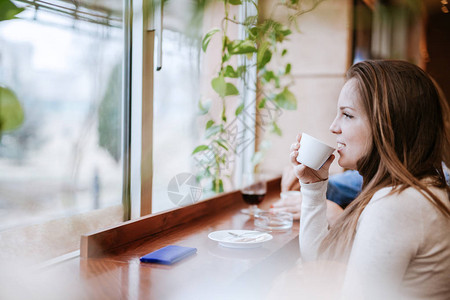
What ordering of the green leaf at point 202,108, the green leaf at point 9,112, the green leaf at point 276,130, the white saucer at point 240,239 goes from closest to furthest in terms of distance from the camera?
the green leaf at point 9,112 → the white saucer at point 240,239 → the green leaf at point 202,108 → the green leaf at point 276,130

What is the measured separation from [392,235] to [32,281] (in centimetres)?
63

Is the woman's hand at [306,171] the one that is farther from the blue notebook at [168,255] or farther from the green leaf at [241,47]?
the green leaf at [241,47]

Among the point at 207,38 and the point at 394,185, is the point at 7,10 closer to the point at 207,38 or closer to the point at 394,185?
the point at 394,185

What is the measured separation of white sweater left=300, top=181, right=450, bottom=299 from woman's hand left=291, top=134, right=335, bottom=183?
0.32 m

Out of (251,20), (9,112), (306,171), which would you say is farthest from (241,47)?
(9,112)

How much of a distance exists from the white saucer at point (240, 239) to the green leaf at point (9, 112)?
68 centimetres

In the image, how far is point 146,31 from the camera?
1.30 meters

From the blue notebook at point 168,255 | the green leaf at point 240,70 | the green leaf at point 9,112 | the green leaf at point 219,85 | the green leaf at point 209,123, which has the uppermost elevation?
the green leaf at point 240,70

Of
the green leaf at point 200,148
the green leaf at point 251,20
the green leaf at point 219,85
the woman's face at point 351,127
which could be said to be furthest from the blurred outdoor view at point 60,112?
the green leaf at point 251,20

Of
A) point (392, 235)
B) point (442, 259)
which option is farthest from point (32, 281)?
point (442, 259)

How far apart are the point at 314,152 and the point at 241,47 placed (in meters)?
0.73

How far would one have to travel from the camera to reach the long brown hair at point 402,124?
86 centimetres

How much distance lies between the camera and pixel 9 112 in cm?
44

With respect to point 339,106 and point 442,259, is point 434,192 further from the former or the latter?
point 339,106
